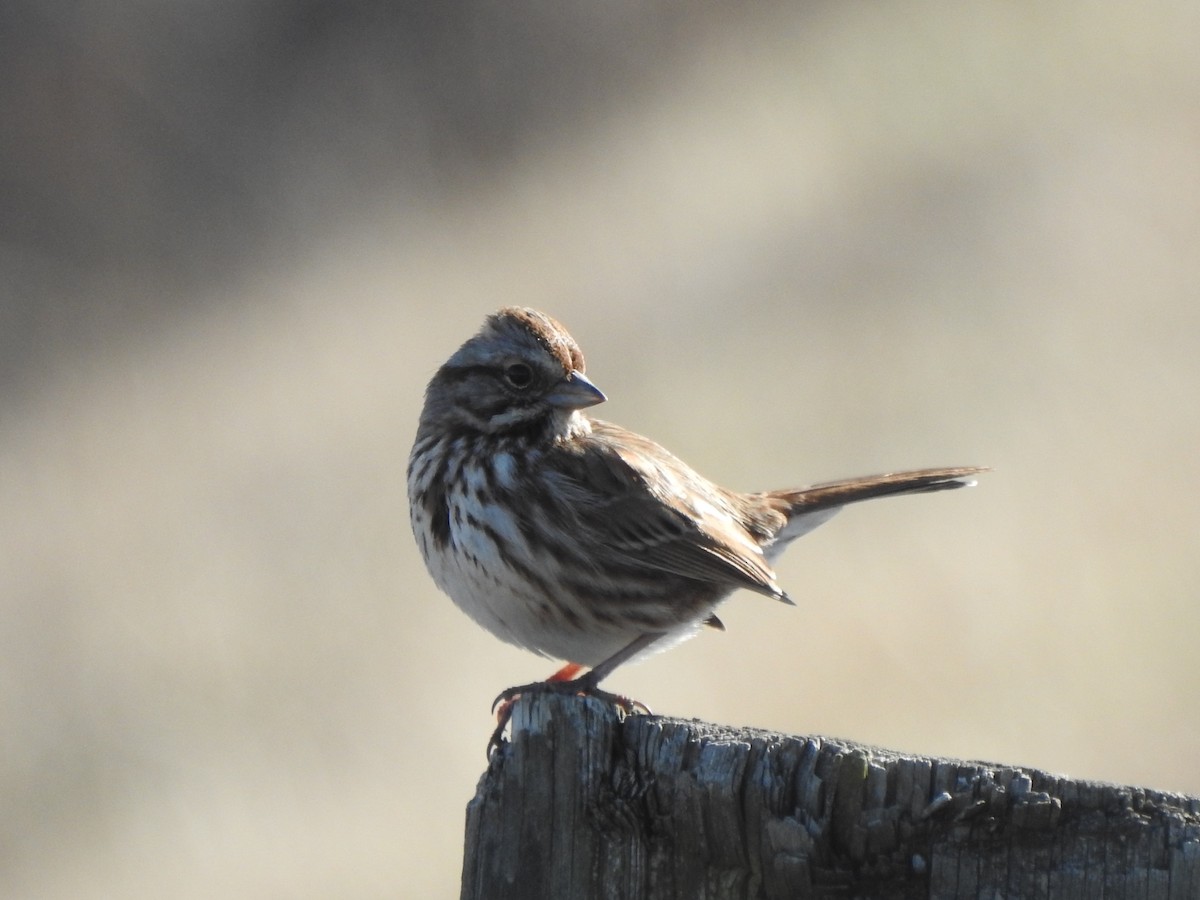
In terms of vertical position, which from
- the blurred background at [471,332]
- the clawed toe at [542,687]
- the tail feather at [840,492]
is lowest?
the clawed toe at [542,687]

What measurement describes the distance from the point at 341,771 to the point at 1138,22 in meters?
9.96

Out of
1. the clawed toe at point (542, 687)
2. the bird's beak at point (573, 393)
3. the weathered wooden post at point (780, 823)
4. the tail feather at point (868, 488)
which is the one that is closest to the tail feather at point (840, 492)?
the tail feather at point (868, 488)

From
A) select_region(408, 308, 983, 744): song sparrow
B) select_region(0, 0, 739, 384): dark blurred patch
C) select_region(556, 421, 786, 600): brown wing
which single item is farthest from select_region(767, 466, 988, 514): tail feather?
select_region(0, 0, 739, 384): dark blurred patch

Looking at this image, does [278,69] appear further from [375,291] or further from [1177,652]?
[1177,652]

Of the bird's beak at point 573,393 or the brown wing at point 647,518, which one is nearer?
the bird's beak at point 573,393

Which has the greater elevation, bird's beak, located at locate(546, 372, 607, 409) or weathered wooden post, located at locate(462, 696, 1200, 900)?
bird's beak, located at locate(546, 372, 607, 409)

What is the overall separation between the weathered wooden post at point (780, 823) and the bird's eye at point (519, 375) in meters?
2.28

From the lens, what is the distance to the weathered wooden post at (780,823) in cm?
249

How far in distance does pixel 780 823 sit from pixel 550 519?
250 cm

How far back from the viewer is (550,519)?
5078 millimetres

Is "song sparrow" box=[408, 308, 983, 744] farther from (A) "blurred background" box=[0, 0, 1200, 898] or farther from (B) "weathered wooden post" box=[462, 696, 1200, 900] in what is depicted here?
(A) "blurred background" box=[0, 0, 1200, 898]

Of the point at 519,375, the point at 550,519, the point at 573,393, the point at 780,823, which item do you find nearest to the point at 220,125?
the point at 519,375

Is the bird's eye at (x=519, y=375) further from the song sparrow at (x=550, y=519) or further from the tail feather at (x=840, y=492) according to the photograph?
the tail feather at (x=840, y=492)

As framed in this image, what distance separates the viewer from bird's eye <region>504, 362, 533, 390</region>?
5.15m
